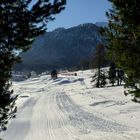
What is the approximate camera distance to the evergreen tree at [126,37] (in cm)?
1377

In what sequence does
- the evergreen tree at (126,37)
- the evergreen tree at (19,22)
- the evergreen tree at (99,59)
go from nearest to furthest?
the evergreen tree at (19,22)
the evergreen tree at (126,37)
the evergreen tree at (99,59)

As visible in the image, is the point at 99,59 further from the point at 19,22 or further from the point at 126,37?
the point at 19,22

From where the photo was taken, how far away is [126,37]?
48.1 feet

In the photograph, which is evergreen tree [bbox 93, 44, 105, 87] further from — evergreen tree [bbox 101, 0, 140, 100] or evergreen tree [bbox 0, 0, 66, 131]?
evergreen tree [bbox 0, 0, 66, 131]

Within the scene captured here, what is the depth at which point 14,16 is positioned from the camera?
392 inches

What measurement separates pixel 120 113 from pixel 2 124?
25.7 m

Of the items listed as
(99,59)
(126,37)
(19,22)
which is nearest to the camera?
(19,22)

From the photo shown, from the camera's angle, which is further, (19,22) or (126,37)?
(126,37)

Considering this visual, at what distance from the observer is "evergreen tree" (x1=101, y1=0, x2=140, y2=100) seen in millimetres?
13767

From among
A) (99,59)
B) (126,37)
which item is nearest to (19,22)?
(126,37)

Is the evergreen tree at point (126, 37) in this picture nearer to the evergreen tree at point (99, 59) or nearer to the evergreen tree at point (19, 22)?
the evergreen tree at point (19, 22)

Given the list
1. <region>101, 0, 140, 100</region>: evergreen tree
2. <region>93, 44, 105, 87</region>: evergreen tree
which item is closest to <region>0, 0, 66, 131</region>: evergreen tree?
<region>101, 0, 140, 100</region>: evergreen tree

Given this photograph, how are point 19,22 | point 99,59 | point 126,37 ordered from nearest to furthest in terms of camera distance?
point 19,22, point 126,37, point 99,59

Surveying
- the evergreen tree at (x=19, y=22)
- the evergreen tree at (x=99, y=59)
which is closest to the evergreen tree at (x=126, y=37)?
the evergreen tree at (x=19, y=22)
